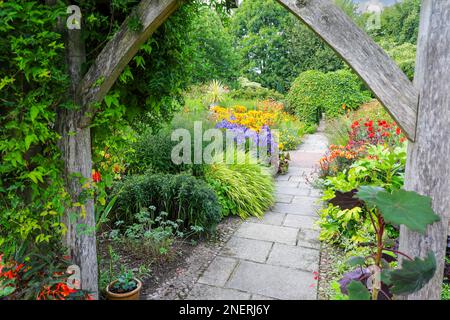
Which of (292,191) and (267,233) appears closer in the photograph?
(267,233)

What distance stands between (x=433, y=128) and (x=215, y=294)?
1792mm

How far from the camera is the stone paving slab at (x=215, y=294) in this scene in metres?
2.39

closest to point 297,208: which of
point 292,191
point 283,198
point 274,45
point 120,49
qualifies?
point 283,198

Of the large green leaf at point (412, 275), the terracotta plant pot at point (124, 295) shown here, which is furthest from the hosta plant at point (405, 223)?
the terracotta plant pot at point (124, 295)

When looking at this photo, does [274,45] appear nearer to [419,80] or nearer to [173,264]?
[173,264]

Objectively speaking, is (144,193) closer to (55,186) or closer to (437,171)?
(55,186)

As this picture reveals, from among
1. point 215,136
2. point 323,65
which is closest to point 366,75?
point 215,136

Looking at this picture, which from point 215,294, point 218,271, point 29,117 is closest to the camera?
point 29,117

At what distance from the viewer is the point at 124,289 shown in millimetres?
2225

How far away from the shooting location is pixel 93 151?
212 cm

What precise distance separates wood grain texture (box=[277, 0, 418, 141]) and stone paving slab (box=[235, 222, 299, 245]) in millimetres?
2156

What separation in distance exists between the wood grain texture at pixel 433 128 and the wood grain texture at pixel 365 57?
57mm

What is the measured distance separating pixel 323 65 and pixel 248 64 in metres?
4.33

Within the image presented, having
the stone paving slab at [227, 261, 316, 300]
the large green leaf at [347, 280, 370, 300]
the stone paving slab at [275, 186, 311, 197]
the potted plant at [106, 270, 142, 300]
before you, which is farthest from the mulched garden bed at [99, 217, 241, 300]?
the stone paving slab at [275, 186, 311, 197]
